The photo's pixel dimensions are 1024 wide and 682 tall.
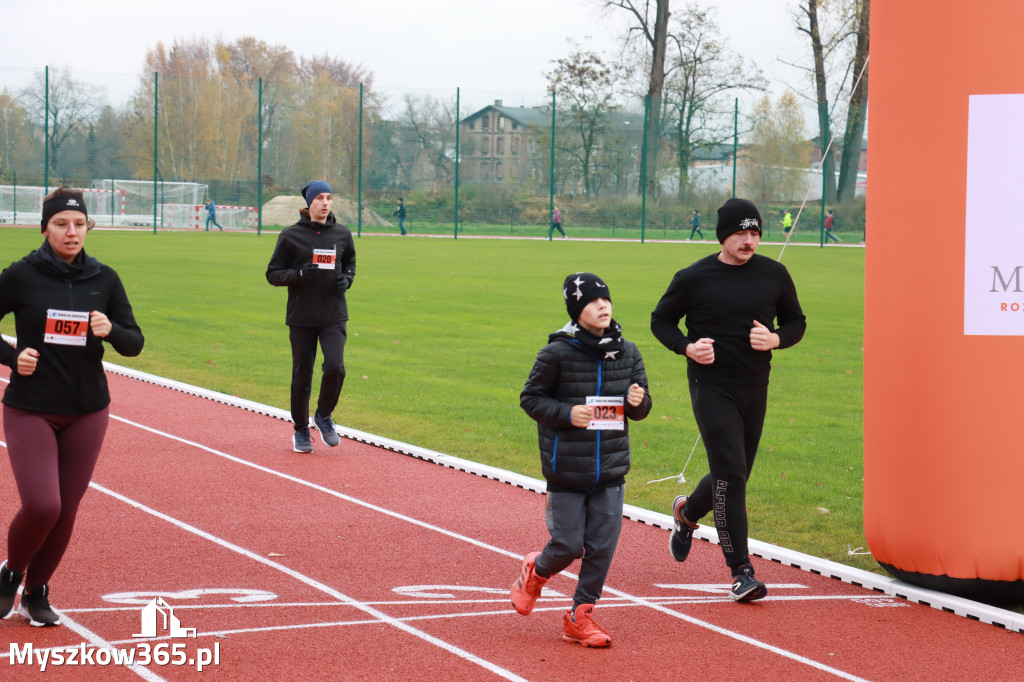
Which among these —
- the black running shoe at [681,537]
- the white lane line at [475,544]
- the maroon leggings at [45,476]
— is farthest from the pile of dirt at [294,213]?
the maroon leggings at [45,476]

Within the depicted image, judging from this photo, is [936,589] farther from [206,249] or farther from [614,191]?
[614,191]

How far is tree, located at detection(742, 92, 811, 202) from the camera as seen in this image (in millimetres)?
53562

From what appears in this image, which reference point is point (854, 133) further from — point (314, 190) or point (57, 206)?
point (57, 206)

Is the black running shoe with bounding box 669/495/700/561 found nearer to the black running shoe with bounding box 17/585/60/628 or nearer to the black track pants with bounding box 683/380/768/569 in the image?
the black track pants with bounding box 683/380/768/569

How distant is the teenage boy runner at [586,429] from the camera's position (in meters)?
5.53

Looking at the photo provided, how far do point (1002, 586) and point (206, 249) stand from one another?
114 feet

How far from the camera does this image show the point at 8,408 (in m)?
5.46

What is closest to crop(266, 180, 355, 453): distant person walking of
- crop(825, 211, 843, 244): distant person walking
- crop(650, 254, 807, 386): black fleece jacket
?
crop(650, 254, 807, 386): black fleece jacket

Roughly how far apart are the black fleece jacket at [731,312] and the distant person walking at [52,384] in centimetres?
290

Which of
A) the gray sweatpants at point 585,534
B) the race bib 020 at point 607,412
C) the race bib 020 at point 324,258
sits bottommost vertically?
the gray sweatpants at point 585,534

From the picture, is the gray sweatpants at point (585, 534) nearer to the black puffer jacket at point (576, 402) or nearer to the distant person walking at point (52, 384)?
the black puffer jacket at point (576, 402)

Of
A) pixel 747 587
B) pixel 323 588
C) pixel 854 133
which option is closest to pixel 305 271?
pixel 323 588

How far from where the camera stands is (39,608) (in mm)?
5570

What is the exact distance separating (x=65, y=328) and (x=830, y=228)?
168ft
